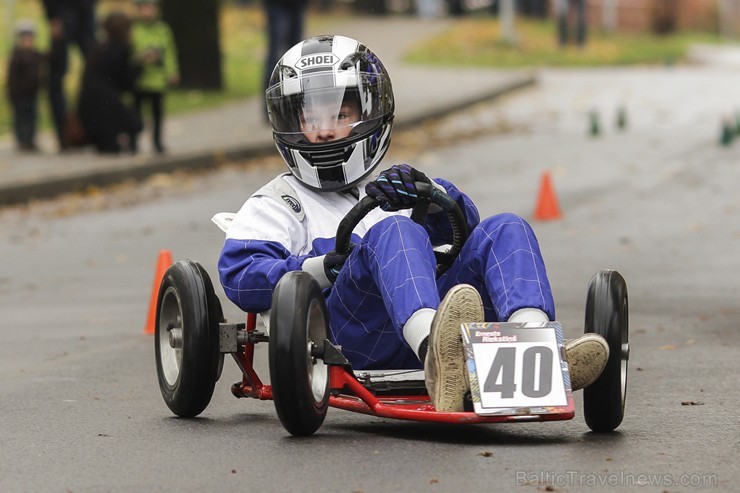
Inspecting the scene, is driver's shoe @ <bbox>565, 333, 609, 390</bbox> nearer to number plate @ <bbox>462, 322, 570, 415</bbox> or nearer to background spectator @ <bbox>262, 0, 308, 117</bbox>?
number plate @ <bbox>462, 322, 570, 415</bbox>

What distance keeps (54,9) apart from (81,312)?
938cm

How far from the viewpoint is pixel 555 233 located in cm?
1122

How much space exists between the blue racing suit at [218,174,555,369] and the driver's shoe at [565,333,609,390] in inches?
8.8

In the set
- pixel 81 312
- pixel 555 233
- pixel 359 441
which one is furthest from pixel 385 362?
pixel 555 233

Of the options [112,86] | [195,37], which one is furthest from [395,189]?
[195,37]

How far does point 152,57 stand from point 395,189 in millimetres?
10784

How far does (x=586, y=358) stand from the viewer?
472cm

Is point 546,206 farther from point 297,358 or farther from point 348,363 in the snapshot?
point 297,358

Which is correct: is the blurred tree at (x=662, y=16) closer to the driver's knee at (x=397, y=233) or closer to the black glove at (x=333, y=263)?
the black glove at (x=333, y=263)

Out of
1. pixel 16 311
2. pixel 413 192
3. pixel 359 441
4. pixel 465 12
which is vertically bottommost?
pixel 465 12

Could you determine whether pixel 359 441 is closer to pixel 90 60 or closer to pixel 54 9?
pixel 90 60

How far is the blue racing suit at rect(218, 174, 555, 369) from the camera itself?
491cm

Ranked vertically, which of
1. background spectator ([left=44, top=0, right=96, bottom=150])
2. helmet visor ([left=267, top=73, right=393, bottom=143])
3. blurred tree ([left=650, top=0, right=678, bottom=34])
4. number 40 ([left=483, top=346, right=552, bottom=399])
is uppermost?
helmet visor ([left=267, top=73, right=393, bottom=143])

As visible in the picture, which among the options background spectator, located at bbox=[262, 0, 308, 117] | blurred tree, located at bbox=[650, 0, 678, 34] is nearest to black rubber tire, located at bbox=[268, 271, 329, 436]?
background spectator, located at bbox=[262, 0, 308, 117]
